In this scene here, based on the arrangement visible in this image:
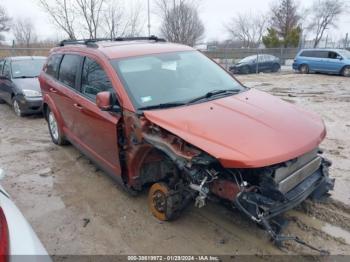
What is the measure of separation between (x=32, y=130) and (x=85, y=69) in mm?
3762

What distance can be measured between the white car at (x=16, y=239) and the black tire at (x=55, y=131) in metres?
4.04

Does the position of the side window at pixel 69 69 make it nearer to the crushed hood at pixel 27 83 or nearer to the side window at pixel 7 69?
the crushed hood at pixel 27 83

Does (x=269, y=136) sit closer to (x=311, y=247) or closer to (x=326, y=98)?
(x=311, y=247)

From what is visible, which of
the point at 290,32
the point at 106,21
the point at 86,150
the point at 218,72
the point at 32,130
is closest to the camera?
the point at 218,72

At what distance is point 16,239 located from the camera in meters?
1.79

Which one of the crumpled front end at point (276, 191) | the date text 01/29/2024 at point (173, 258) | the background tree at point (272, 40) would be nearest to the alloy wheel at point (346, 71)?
the crumpled front end at point (276, 191)

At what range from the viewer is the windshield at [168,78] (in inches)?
143

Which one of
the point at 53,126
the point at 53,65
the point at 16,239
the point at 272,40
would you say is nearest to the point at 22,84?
the point at 53,126

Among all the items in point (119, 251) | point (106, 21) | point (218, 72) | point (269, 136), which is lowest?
point (119, 251)

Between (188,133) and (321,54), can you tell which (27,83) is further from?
(321,54)

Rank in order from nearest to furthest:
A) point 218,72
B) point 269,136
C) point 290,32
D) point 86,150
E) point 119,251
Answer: point 269,136 < point 119,251 < point 218,72 < point 86,150 < point 290,32

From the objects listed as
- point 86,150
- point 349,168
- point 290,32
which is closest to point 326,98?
point 349,168

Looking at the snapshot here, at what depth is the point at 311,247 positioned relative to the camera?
2.91m

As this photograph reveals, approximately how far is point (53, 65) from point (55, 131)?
1256 mm
